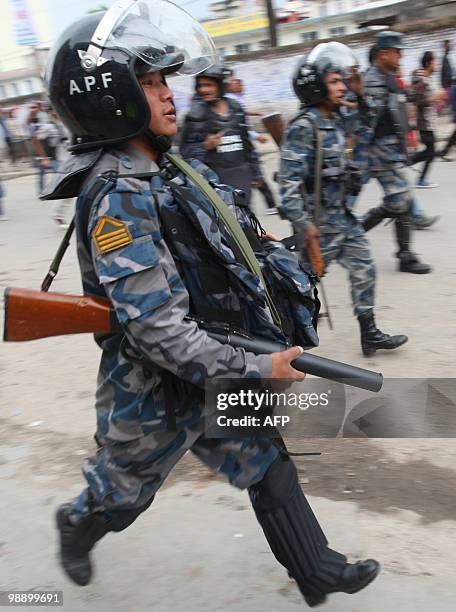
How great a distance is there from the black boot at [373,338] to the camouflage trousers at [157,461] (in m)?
2.27

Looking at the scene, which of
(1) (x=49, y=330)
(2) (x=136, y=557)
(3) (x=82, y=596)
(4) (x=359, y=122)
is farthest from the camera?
(4) (x=359, y=122)

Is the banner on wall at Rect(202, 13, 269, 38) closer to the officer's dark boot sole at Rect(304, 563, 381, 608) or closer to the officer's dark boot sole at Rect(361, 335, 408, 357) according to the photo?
the officer's dark boot sole at Rect(361, 335, 408, 357)

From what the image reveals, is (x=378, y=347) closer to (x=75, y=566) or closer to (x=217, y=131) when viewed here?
(x=217, y=131)

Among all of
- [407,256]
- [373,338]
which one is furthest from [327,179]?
[407,256]

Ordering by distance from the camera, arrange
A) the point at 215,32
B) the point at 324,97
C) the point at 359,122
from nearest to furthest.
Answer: the point at 324,97, the point at 359,122, the point at 215,32

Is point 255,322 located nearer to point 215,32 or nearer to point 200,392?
point 200,392

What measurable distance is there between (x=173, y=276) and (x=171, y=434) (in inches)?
19.4

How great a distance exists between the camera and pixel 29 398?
4230mm

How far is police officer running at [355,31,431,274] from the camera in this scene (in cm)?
557

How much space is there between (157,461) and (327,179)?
247cm

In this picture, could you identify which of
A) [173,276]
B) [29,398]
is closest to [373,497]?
[173,276]

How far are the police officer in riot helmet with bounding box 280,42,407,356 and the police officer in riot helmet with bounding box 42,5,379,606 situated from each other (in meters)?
1.83

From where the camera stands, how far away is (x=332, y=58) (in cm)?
412

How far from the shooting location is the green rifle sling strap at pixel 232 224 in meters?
2.02
